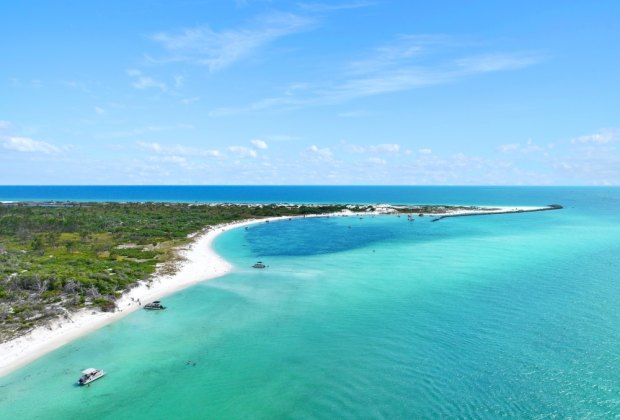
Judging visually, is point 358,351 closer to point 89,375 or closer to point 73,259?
point 89,375

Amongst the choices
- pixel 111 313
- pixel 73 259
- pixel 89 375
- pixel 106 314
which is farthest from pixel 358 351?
pixel 73 259

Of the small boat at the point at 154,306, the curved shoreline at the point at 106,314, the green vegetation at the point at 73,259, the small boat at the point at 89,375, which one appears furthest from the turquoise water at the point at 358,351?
the green vegetation at the point at 73,259

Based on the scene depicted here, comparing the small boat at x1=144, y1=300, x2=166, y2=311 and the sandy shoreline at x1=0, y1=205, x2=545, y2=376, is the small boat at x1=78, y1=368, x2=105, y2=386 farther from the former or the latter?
the small boat at x1=144, y1=300, x2=166, y2=311

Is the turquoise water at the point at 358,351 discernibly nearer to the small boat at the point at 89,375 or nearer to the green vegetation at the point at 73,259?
the small boat at the point at 89,375

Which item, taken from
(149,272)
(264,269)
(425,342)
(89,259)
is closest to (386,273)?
(264,269)

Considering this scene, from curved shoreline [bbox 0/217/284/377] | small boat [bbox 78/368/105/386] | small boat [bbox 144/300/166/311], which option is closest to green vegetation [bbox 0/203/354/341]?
curved shoreline [bbox 0/217/284/377]

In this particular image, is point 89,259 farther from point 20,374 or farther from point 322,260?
point 322,260
